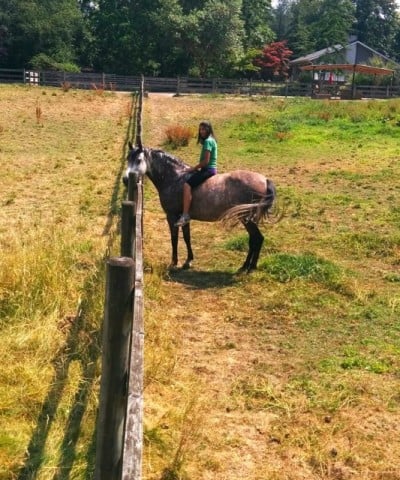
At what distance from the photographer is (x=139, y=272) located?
3.75m

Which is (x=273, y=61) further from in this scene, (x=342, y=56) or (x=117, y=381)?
(x=117, y=381)

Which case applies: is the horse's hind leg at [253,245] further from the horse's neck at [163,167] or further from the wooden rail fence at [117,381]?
the wooden rail fence at [117,381]

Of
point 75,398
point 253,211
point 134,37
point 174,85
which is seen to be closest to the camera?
point 75,398

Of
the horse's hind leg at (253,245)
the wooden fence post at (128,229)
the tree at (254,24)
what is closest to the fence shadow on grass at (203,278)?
the horse's hind leg at (253,245)

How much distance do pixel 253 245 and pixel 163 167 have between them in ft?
5.42

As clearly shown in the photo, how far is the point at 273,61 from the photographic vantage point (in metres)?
62.0

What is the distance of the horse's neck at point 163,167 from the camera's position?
7508 millimetres

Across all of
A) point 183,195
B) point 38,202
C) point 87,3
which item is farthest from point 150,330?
point 87,3

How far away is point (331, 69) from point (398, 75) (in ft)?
24.9

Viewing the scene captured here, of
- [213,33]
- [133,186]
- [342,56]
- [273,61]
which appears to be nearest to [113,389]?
[133,186]

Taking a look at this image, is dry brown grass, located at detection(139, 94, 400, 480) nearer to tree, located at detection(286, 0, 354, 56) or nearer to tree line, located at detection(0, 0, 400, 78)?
tree line, located at detection(0, 0, 400, 78)

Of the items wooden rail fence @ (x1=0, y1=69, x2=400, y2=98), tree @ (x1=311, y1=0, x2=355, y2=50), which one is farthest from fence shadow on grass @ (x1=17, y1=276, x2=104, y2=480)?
tree @ (x1=311, y1=0, x2=355, y2=50)

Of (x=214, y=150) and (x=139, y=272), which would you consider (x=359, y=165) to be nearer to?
(x=214, y=150)

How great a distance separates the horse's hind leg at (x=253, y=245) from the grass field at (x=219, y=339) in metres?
0.23
